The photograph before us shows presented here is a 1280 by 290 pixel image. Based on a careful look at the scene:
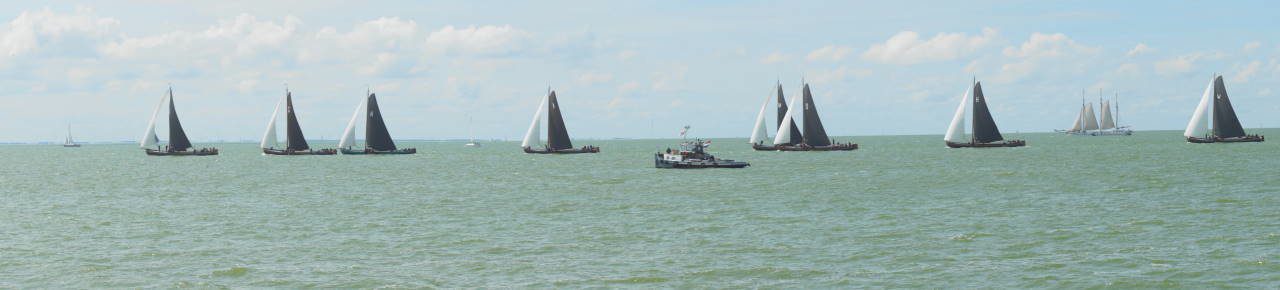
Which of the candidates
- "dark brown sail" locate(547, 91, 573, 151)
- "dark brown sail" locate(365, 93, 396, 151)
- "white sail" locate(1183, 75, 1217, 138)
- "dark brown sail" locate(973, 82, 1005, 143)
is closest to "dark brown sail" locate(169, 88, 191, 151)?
"dark brown sail" locate(365, 93, 396, 151)

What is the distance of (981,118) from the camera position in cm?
13788

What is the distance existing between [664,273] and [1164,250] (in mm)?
15359

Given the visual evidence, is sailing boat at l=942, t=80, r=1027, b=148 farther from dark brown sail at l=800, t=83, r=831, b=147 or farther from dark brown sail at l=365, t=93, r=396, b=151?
dark brown sail at l=365, t=93, r=396, b=151

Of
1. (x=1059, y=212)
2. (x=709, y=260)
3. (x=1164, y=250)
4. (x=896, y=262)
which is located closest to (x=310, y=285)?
(x=709, y=260)

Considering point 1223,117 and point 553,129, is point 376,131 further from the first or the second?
point 1223,117

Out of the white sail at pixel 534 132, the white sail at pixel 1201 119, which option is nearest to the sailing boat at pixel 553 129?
the white sail at pixel 534 132

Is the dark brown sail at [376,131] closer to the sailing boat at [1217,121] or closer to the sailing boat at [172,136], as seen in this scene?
the sailing boat at [172,136]

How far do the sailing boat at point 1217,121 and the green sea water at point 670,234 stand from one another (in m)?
71.1

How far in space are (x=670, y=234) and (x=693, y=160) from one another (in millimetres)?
50452

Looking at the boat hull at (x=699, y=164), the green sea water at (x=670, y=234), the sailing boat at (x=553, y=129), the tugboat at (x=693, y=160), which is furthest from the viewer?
the sailing boat at (x=553, y=129)

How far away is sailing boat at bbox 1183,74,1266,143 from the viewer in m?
140

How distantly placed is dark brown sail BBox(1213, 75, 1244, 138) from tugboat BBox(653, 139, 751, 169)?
76489 millimetres

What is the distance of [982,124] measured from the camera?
138500 millimetres

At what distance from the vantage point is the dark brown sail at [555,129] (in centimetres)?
12962
